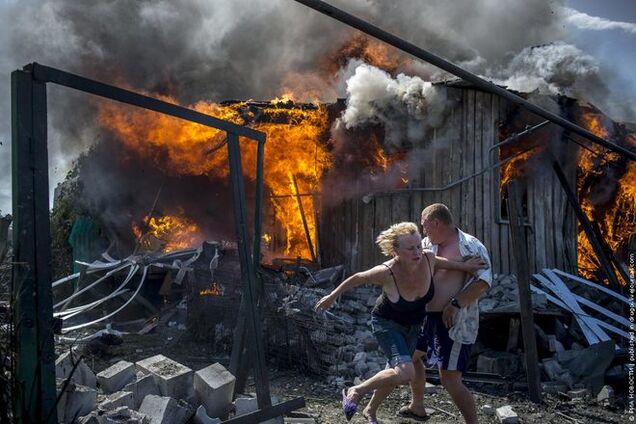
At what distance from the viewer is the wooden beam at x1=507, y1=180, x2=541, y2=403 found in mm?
6258

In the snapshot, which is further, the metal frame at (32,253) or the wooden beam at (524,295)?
the wooden beam at (524,295)

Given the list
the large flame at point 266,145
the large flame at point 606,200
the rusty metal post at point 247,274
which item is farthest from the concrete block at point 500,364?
the large flame at point 266,145

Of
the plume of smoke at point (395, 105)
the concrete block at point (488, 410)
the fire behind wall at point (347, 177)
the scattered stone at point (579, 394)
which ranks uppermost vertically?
the plume of smoke at point (395, 105)

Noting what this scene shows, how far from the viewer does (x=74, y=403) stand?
13.6 ft

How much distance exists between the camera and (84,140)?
48.6 feet

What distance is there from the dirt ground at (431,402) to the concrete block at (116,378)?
5.72ft

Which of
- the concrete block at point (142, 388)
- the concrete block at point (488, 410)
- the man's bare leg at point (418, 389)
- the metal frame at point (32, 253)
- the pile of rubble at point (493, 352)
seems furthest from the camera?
the pile of rubble at point (493, 352)

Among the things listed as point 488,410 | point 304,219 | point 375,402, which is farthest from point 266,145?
point 375,402

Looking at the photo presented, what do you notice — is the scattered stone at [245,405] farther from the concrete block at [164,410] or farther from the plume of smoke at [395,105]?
the plume of smoke at [395,105]

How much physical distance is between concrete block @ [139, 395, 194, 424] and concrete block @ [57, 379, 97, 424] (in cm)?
44

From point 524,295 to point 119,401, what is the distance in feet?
15.4

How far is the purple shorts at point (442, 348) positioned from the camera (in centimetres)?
459

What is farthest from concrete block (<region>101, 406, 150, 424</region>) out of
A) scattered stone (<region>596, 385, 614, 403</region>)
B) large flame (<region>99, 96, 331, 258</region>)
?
large flame (<region>99, 96, 331, 258</region>)

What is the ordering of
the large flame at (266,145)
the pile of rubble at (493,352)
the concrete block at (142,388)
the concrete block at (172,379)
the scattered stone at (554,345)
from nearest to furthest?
1. the concrete block at (142,388)
2. the concrete block at (172,379)
3. the pile of rubble at (493,352)
4. the scattered stone at (554,345)
5. the large flame at (266,145)
